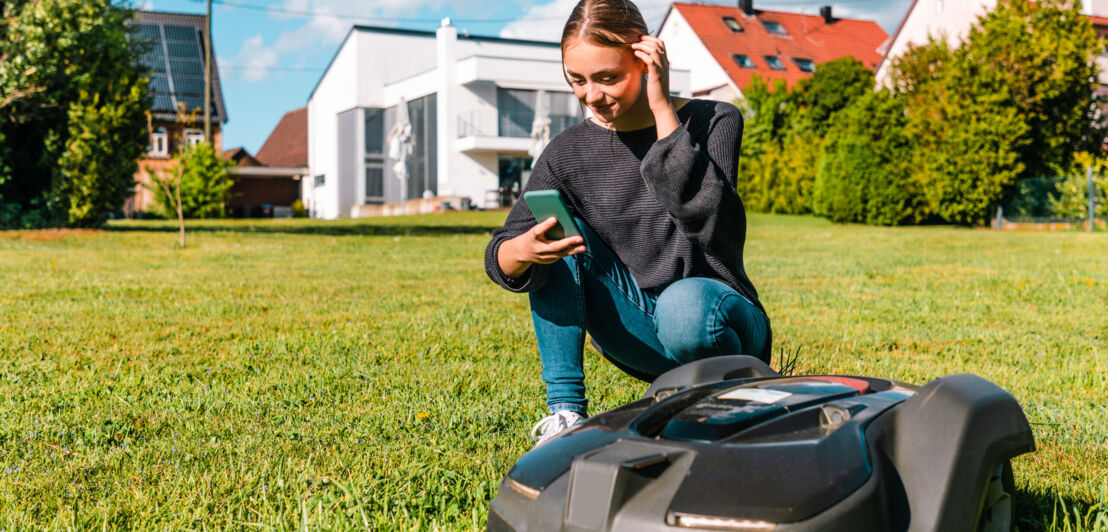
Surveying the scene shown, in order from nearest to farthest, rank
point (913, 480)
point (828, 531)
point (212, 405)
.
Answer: point (828, 531), point (913, 480), point (212, 405)

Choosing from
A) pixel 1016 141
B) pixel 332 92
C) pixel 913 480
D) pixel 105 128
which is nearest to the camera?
pixel 913 480

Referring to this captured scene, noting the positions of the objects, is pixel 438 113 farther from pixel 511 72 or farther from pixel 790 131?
pixel 790 131

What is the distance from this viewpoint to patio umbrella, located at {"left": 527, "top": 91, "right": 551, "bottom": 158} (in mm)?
31141

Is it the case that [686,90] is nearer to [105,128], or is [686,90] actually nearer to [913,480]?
[105,128]

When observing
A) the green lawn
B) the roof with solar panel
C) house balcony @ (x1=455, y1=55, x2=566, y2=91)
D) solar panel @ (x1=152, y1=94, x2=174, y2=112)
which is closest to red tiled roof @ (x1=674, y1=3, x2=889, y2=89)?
house balcony @ (x1=455, y1=55, x2=566, y2=91)

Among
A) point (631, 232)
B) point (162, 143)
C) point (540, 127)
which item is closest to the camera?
point (631, 232)

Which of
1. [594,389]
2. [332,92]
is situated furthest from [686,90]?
[594,389]

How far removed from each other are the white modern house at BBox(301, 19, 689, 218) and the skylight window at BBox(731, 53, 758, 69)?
2395 mm

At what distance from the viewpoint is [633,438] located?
1.37 metres

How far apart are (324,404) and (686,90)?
34.5 meters

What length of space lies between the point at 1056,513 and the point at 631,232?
1.14 m

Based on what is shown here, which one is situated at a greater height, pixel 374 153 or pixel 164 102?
pixel 164 102

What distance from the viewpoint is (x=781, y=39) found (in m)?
40.1

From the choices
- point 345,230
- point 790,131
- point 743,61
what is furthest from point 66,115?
point 743,61
